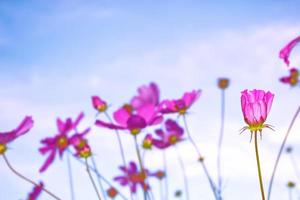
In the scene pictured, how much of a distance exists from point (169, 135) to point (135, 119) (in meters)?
0.59

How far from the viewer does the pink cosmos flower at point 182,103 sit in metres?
1.50

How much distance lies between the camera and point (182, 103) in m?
1.58

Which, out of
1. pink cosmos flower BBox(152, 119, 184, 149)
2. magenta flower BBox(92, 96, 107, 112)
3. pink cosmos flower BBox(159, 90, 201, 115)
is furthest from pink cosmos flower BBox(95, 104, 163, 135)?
pink cosmos flower BBox(152, 119, 184, 149)

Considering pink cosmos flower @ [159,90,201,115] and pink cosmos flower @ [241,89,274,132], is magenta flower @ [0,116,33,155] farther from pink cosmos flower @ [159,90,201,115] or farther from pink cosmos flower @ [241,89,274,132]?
pink cosmos flower @ [241,89,274,132]

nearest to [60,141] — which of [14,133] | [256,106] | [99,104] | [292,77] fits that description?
[99,104]

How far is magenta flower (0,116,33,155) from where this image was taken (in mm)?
1196

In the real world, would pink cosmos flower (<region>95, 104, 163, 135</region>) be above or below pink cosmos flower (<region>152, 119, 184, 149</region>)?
below

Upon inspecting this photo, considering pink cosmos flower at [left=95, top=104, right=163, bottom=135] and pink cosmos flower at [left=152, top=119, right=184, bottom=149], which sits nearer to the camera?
pink cosmos flower at [left=95, top=104, right=163, bottom=135]

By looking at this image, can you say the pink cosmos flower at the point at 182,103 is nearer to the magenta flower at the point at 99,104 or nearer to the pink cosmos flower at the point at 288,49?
the magenta flower at the point at 99,104

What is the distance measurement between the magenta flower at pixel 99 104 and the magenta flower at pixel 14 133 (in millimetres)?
365

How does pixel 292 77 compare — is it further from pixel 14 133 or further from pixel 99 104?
pixel 14 133

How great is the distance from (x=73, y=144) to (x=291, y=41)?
99 cm

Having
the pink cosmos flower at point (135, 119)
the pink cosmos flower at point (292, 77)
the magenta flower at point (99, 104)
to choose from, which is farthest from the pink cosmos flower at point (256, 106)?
the pink cosmos flower at point (292, 77)

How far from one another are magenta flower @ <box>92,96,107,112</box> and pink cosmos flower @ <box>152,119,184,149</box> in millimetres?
236
